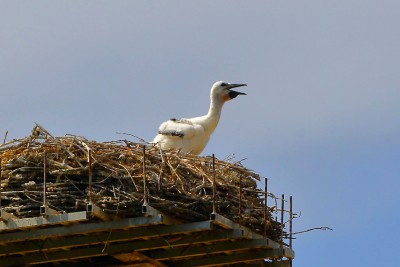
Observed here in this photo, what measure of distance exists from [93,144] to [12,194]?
107 cm

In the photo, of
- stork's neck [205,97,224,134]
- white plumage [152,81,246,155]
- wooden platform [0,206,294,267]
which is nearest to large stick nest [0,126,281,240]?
wooden platform [0,206,294,267]

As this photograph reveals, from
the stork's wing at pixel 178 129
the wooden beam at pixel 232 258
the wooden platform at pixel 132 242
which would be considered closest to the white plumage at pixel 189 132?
the stork's wing at pixel 178 129

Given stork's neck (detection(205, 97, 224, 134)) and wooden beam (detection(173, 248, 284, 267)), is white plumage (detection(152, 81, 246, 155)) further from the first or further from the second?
wooden beam (detection(173, 248, 284, 267))

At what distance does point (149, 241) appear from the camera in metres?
18.1

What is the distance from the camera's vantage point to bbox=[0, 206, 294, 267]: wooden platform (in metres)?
17.3

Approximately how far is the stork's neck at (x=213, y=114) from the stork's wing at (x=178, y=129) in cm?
→ 39

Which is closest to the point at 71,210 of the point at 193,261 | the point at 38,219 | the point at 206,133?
the point at 38,219

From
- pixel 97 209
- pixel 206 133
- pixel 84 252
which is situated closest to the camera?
pixel 97 209

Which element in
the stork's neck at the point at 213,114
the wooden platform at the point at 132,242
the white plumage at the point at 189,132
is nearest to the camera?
the wooden platform at the point at 132,242

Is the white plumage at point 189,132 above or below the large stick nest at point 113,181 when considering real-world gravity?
above

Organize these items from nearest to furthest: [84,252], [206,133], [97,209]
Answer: [97,209]
[84,252]
[206,133]

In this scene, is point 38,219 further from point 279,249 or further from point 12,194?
point 279,249

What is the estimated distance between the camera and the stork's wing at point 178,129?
21.1 metres

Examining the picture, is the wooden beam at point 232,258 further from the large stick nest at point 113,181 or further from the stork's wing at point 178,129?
the stork's wing at point 178,129
